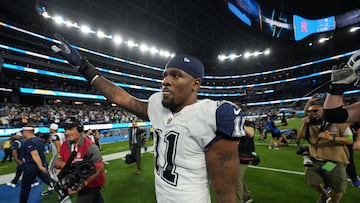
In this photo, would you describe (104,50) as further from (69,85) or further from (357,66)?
(357,66)

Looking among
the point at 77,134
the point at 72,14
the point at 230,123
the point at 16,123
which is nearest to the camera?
the point at 230,123

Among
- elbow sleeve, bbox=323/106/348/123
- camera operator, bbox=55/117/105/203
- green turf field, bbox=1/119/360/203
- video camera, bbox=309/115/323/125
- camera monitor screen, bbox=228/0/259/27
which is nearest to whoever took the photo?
elbow sleeve, bbox=323/106/348/123

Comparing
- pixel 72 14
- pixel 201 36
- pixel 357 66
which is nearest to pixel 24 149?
pixel 357 66

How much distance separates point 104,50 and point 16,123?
109 feet

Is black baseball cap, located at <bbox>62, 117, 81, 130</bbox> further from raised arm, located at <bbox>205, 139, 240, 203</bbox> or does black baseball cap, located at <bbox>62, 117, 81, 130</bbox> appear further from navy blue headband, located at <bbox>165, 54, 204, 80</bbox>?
raised arm, located at <bbox>205, 139, 240, 203</bbox>

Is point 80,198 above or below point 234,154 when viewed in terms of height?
below

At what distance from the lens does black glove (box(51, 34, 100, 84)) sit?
1.98m

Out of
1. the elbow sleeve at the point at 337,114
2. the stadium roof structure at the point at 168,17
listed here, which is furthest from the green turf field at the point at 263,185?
the stadium roof structure at the point at 168,17

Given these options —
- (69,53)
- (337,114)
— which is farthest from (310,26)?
(69,53)

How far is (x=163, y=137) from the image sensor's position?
1387 millimetres

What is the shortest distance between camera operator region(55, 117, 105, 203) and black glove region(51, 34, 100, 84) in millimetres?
1310

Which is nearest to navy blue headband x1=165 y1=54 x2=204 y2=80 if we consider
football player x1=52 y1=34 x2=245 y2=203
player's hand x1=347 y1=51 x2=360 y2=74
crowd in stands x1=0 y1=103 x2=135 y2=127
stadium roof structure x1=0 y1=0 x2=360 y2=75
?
football player x1=52 y1=34 x2=245 y2=203

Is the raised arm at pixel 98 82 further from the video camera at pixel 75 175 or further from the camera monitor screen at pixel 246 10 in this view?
the camera monitor screen at pixel 246 10

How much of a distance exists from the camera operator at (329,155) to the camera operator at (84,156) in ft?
13.0
